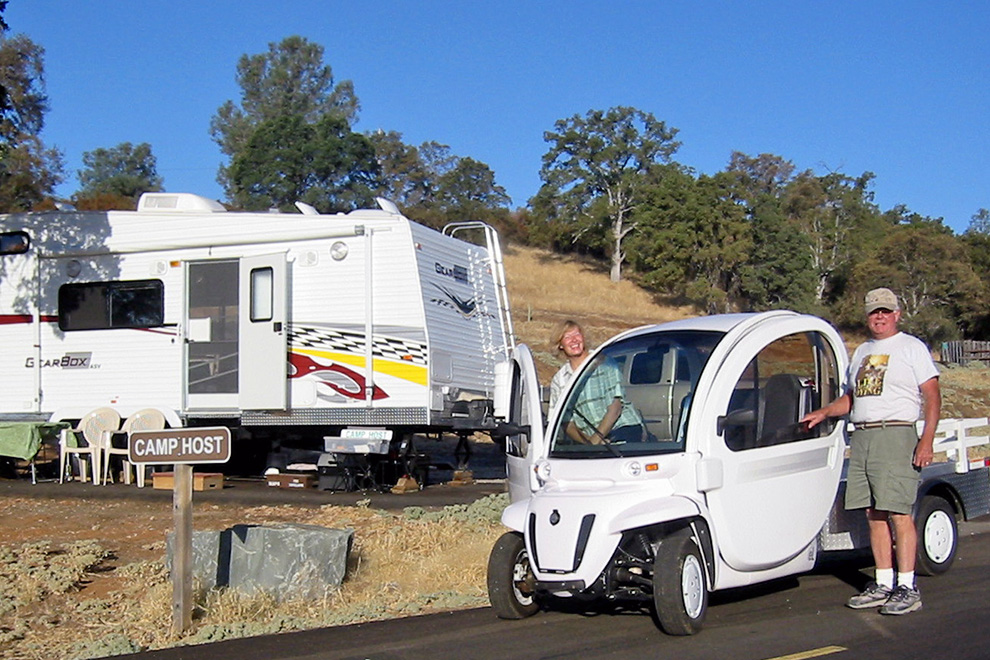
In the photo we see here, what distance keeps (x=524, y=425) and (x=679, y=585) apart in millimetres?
1708

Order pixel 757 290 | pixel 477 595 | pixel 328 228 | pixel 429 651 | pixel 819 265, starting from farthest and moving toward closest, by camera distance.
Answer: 1. pixel 819 265
2. pixel 757 290
3. pixel 328 228
4. pixel 477 595
5. pixel 429 651

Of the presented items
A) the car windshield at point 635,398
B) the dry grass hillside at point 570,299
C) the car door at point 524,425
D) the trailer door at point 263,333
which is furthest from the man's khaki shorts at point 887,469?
the dry grass hillside at point 570,299

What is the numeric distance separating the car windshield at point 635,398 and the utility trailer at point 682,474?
10 millimetres

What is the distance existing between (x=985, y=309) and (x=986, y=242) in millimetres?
10144

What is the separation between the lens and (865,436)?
22.4 feet

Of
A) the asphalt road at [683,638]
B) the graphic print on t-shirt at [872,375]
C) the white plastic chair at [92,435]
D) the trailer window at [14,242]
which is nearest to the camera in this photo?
the asphalt road at [683,638]

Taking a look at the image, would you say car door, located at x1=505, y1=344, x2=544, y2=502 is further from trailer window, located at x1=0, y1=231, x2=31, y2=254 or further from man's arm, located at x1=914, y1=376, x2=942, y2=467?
trailer window, located at x1=0, y1=231, x2=31, y2=254

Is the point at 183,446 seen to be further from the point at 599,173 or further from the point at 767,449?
the point at 599,173

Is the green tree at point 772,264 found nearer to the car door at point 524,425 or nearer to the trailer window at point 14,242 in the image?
the trailer window at point 14,242

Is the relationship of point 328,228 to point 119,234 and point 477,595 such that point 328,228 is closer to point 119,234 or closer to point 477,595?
point 119,234

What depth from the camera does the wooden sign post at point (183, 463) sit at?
6.54 meters

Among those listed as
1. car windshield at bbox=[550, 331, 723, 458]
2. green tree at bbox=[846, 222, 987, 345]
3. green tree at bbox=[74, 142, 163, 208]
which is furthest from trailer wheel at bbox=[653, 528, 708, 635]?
green tree at bbox=[74, 142, 163, 208]

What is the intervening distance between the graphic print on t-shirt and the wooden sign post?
3865mm

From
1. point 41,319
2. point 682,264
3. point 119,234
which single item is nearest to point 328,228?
point 119,234
